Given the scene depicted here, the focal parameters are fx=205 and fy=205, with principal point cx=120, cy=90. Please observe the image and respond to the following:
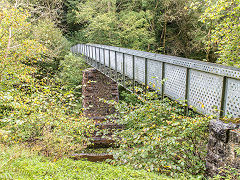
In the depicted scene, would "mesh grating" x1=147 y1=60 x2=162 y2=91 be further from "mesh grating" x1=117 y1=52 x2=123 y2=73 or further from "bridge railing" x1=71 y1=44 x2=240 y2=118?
"mesh grating" x1=117 y1=52 x2=123 y2=73

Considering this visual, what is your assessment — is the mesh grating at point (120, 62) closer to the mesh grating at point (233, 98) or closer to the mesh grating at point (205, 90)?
the mesh grating at point (205, 90)

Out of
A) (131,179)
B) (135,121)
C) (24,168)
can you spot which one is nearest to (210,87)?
(135,121)

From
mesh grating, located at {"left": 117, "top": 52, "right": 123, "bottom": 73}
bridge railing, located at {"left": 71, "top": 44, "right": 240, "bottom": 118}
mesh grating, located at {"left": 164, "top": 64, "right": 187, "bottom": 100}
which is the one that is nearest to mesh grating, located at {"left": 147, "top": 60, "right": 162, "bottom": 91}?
bridge railing, located at {"left": 71, "top": 44, "right": 240, "bottom": 118}

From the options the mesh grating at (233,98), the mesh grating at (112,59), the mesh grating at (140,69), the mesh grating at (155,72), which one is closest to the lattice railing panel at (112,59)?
the mesh grating at (112,59)

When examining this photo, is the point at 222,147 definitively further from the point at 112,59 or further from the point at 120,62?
the point at 112,59

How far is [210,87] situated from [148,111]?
168 centimetres

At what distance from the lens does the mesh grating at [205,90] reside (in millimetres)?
4648

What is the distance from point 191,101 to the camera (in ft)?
18.2

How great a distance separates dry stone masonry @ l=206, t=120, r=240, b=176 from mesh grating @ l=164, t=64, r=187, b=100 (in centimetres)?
156

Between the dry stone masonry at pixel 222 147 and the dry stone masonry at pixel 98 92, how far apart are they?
13.3 meters

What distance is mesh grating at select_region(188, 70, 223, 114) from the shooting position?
15.3 feet

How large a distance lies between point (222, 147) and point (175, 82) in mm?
2565

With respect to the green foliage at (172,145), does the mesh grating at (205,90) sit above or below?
above

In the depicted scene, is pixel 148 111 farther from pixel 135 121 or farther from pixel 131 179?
pixel 131 179
